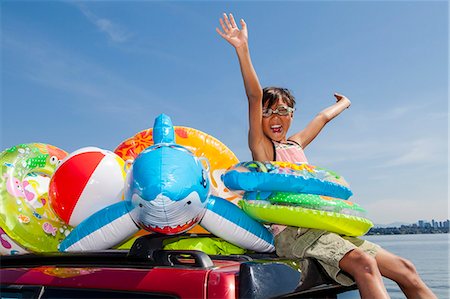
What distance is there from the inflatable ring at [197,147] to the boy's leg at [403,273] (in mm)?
1058

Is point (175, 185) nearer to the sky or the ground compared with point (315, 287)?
nearer to the sky

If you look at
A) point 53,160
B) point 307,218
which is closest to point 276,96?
point 307,218

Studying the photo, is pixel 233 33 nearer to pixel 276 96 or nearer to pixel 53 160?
pixel 276 96

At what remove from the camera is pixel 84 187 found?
296cm

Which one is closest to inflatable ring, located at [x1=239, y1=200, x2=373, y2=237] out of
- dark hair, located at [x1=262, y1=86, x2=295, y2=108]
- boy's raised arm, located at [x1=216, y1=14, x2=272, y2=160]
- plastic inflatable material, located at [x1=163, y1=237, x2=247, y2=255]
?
plastic inflatable material, located at [x1=163, y1=237, x2=247, y2=255]

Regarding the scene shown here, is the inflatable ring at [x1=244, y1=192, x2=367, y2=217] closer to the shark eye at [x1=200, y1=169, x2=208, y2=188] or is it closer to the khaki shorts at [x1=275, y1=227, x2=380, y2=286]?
the khaki shorts at [x1=275, y1=227, x2=380, y2=286]

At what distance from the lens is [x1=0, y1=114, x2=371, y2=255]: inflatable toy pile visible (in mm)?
2357

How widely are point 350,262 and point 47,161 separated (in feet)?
7.21

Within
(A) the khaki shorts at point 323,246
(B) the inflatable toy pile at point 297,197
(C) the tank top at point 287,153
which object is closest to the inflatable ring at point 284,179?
(B) the inflatable toy pile at point 297,197

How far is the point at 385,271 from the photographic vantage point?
Answer: 2688 mm

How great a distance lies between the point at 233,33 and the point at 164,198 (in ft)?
5.03

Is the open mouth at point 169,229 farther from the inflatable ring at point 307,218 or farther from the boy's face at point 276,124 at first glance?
the boy's face at point 276,124

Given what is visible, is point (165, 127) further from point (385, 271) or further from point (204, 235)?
point (385, 271)

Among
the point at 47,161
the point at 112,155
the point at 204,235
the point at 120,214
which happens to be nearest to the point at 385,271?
the point at 204,235
